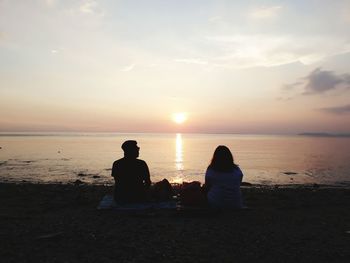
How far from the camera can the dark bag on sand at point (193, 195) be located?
11.3 m

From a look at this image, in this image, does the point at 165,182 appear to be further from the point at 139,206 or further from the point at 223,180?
the point at 223,180

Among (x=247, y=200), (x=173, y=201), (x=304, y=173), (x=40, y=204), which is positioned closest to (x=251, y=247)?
(x=173, y=201)

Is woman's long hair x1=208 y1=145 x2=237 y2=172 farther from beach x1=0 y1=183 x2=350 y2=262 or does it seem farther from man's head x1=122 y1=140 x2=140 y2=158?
man's head x1=122 y1=140 x2=140 y2=158

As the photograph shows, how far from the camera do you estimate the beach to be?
23.9ft

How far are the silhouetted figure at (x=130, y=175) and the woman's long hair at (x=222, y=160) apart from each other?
2.16 meters

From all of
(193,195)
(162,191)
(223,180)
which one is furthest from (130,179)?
(223,180)

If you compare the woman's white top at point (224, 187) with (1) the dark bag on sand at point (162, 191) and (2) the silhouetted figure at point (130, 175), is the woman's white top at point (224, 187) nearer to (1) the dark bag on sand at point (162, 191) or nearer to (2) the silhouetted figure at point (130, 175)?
(1) the dark bag on sand at point (162, 191)

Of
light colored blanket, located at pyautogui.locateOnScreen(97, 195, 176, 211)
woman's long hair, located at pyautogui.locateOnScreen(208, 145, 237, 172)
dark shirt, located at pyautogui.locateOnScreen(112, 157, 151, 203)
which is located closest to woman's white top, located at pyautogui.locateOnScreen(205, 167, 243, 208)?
woman's long hair, located at pyautogui.locateOnScreen(208, 145, 237, 172)

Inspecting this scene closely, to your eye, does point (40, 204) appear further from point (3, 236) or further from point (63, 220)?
point (3, 236)

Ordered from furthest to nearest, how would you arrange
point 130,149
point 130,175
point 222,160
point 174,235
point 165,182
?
point 165,182
point 130,175
point 130,149
point 222,160
point 174,235

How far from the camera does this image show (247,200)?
51.5 ft

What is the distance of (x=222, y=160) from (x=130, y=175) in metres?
2.86

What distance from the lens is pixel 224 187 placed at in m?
11.1

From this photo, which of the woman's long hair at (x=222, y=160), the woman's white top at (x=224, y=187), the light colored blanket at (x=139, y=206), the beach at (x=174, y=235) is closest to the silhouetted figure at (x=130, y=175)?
the light colored blanket at (x=139, y=206)
